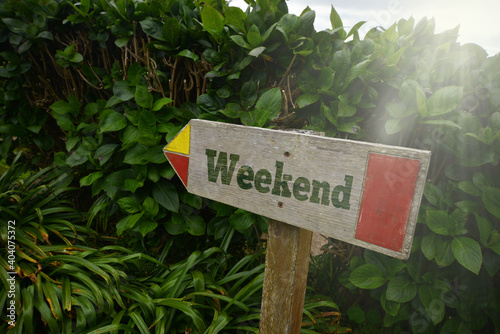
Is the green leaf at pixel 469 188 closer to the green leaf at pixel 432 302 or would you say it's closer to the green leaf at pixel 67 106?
the green leaf at pixel 432 302

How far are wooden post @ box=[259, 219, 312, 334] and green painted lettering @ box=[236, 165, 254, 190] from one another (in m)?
0.15

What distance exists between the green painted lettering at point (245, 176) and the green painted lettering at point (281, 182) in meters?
0.09

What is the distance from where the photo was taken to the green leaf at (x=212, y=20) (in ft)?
4.81

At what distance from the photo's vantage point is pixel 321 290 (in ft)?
6.33

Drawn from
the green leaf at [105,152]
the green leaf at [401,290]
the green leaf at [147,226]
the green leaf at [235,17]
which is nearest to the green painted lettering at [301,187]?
the green leaf at [401,290]

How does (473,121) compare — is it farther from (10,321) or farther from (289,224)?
(10,321)

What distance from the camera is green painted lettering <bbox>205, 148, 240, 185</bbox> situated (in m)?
0.97

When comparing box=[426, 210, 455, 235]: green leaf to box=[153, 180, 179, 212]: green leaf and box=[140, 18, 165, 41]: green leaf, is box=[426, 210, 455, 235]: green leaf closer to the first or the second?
box=[153, 180, 179, 212]: green leaf

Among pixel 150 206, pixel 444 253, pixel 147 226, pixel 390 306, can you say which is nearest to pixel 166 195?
pixel 150 206

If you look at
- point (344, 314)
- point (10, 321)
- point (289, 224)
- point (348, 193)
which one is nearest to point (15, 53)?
point (10, 321)

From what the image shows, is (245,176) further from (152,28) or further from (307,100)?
(152,28)

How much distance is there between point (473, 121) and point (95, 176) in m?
2.10

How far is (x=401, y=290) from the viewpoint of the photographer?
1.37m

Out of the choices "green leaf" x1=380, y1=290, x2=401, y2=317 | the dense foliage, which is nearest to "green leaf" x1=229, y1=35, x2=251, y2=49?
the dense foliage
